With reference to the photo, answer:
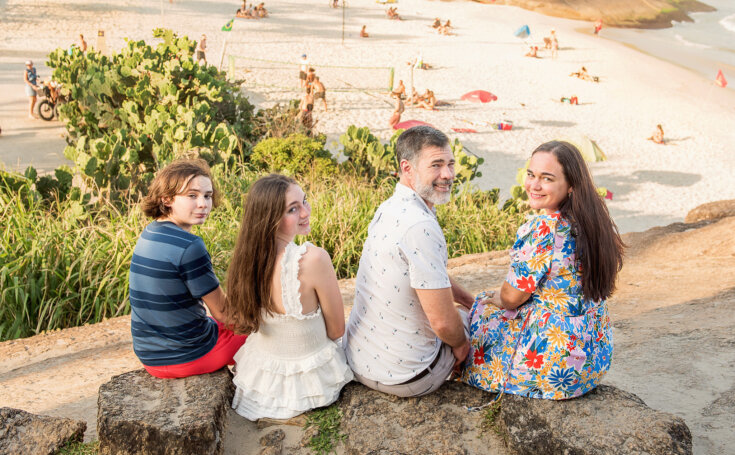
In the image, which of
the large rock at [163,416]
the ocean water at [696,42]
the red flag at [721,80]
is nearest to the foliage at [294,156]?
the large rock at [163,416]

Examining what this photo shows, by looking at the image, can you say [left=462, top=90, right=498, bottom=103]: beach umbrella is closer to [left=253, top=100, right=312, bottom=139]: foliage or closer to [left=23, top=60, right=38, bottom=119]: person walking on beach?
[left=253, top=100, right=312, bottom=139]: foliage

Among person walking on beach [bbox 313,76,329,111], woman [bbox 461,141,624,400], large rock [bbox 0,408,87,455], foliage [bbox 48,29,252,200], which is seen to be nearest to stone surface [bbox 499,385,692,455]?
woman [bbox 461,141,624,400]

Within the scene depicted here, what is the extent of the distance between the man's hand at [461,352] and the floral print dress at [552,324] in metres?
0.18

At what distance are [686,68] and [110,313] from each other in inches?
1135

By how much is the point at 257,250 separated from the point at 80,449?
4.08ft

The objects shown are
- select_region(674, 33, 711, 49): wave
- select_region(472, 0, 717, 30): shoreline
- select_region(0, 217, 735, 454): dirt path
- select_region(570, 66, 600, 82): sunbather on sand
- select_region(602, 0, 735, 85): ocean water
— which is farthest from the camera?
select_region(472, 0, 717, 30): shoreline

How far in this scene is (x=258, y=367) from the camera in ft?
9.40

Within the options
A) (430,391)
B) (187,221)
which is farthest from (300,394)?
(187,221)

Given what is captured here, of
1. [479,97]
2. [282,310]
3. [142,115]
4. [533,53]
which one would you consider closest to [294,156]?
[142,115]

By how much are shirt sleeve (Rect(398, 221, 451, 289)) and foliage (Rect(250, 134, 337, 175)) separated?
20.8 feet

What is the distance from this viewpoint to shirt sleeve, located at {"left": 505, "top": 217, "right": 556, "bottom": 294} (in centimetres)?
266

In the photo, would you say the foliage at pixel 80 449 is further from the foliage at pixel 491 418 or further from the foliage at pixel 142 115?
the foliage at pixel 142 115

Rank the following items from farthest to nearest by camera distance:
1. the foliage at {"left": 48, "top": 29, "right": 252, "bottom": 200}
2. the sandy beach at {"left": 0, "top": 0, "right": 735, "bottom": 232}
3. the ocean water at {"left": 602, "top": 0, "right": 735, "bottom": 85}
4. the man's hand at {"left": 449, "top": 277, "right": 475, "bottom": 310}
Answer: the ocean water at {"left": 602, "top": 0, "right": 735, "bottom": 85} → the sandy beach at {"left": 0, "top": 0, "right": 735, "bottom": 232} → the foliage at {"left": 48, "top": 29, "right": 252, "bottom": 200} → the man's hand at {"left": 449, "top": 277, "right": 475, "bottom": 310}

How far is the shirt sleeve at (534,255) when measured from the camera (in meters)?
2.66
